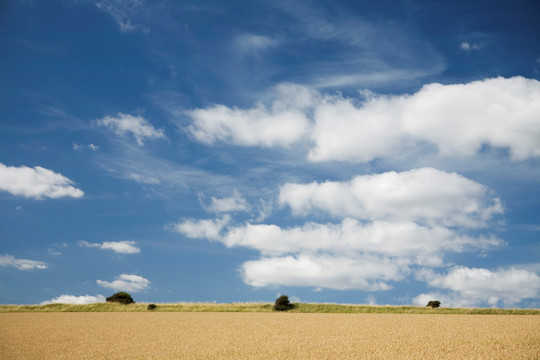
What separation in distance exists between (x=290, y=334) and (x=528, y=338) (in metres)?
16.0

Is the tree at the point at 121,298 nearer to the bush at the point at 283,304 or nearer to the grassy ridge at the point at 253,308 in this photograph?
the grassy ridge at the point at 253,308

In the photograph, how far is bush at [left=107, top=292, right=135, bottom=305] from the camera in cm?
6939

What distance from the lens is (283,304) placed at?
202 feet

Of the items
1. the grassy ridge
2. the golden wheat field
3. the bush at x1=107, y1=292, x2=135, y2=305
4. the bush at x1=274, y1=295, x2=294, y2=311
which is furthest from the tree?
the golden wheat field

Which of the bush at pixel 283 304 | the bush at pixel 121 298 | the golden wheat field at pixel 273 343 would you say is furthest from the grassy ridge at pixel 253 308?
the golden wheat field at pixel 273 343

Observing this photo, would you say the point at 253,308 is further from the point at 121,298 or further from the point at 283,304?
the point at 121,298

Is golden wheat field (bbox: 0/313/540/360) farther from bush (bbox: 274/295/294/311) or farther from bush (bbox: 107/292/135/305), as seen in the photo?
bush (bbox: 107/292/135/305)

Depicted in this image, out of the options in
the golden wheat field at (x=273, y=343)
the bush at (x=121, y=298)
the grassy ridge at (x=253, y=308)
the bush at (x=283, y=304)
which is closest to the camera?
the golden wheat field at (x=273, y=343)

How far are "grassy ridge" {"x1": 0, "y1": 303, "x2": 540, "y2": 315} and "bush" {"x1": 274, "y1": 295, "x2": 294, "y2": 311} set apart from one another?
84 cm

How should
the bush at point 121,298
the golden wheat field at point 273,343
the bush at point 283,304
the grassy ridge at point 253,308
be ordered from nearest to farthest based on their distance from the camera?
the golden wheat field at point 273,343, the grassy ridge at point 253,308, the bush at point 283,304, the bush at point 121,298

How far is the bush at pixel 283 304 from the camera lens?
61344 millimetres

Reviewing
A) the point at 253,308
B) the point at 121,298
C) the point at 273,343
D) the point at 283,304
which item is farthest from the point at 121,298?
the point at 273,343

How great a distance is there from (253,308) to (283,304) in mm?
5001

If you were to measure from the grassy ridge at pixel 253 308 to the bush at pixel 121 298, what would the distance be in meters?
2.61
